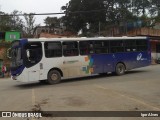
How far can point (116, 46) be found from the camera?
22.8 m

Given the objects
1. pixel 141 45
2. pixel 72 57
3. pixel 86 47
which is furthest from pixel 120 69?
pixel 72 57

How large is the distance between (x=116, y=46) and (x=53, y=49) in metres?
5.39

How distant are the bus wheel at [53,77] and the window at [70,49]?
133cm

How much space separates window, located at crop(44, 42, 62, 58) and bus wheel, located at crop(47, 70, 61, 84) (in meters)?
1.05

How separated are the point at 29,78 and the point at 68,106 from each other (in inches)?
305

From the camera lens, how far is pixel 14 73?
1883 centimetres

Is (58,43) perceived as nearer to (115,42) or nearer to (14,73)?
(14,73)

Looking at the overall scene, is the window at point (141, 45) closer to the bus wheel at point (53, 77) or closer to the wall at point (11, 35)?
the bus wheel at point (53, 77)

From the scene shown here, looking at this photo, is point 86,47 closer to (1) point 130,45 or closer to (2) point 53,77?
(2) point 53,77

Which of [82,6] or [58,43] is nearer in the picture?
[58,43]

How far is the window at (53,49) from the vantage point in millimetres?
19188

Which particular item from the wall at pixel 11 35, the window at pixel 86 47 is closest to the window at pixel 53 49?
the window at pixel 86 47

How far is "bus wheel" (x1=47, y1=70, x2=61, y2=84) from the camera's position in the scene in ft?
63.6

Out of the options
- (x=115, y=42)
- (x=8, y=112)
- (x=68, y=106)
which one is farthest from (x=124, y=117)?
(x=115, y=42)
